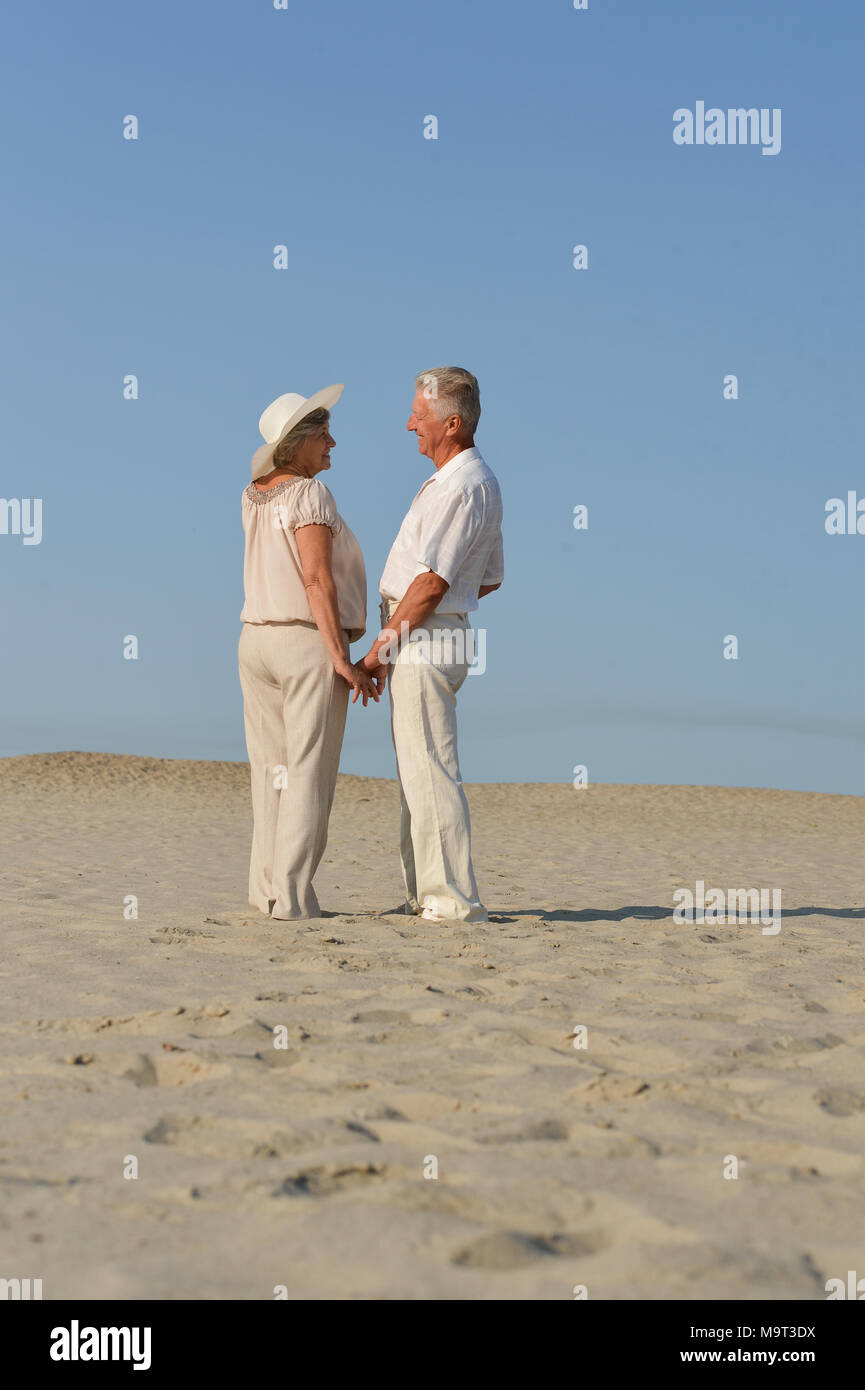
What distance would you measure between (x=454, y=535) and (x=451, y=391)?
0.68 metres

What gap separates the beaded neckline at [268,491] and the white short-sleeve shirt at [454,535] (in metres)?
0.55

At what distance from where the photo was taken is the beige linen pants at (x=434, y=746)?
5.38 meters

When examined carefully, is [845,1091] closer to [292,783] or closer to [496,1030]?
[496,1030]

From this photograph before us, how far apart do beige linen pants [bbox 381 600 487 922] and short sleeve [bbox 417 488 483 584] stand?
0.26 meters

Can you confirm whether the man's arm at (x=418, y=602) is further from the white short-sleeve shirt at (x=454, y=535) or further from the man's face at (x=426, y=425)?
the man's face at (x=426, y=425)

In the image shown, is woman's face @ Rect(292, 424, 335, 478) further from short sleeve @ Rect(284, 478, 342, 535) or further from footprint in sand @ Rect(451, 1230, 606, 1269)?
footprint in sand @ Rect(451, 1230, 606, 1269)

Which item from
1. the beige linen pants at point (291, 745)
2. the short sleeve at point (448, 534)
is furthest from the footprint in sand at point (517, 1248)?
the short sleeve at point (448, 534)

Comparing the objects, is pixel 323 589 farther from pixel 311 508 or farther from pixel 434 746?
pixel 434 746

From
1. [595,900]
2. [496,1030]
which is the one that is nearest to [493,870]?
[595,900]

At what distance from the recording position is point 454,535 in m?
5.26

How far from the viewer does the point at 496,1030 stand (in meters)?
3.58

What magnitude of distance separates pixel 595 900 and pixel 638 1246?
6093 millimetres

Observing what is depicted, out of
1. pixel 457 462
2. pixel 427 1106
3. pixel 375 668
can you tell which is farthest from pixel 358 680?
pixel 427 1106

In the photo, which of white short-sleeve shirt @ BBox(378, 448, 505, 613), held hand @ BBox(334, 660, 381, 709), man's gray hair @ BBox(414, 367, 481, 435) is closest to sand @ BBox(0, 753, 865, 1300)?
held hand @ BBox(334, 660, 381, 709)
